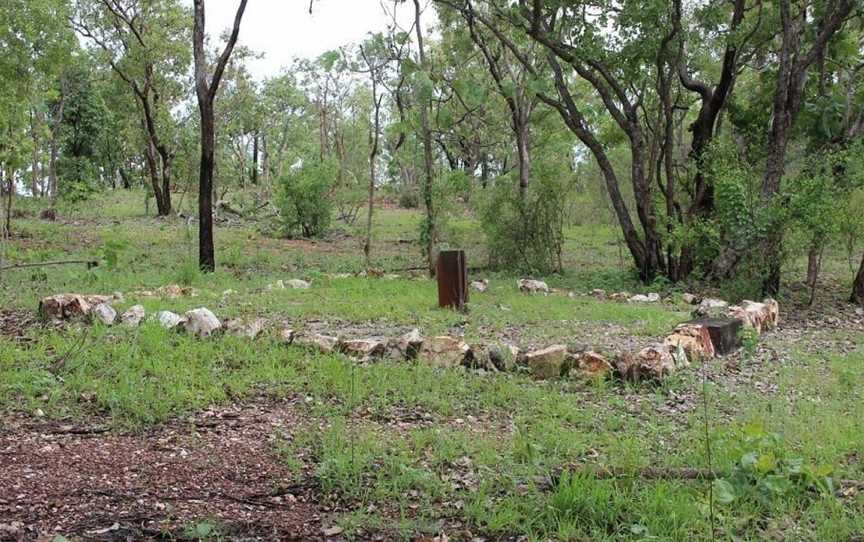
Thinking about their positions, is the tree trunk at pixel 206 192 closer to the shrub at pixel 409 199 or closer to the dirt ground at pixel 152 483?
the dirt ground at pixel 152 483

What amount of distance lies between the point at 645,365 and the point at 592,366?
383mm

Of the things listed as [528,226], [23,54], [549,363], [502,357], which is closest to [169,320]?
[502,357]

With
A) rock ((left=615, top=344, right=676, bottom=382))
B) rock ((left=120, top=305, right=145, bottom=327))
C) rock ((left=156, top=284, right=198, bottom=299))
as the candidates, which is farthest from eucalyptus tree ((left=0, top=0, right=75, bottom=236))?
rock ((left=615, top=344, right=676, bottom=382))

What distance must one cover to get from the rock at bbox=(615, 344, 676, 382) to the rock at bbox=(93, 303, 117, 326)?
4253 millimetres

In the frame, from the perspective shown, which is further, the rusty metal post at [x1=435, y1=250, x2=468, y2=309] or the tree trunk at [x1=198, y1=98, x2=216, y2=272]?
the tree trunk at [x1=198, y1=98, x2=216, y2=272]

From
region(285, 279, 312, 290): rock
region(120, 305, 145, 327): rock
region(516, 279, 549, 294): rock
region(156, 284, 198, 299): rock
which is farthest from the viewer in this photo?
region(516, 279, 549, 294): rock

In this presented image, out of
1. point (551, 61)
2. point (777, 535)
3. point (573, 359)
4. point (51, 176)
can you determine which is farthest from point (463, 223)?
point (51, 176)

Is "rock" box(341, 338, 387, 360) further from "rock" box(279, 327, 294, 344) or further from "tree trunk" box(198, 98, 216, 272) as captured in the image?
"tree trunk" box(198, 98, 216, 272)

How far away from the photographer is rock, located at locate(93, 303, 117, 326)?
613 cm

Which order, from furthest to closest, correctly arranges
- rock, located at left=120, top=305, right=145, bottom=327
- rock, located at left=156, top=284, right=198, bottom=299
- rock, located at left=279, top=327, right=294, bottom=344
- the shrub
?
the shrub → rock, located at left=156, top=284, right=198, bottom=299 → rock, located at left=120, top=305, right=145, bottom=327 → rock, located at left=279, top=327, right=294, bottom=344

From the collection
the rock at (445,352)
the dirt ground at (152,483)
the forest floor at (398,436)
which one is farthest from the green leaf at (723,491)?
the rock at (445,352)

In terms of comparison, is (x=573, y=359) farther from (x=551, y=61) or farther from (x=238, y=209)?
(x=238, y=209)

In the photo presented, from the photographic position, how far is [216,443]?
12.9ft

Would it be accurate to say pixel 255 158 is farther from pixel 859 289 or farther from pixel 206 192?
pixel 859 289
